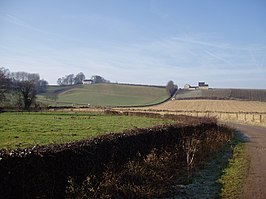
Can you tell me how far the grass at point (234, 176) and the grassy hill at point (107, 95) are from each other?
73011 mm

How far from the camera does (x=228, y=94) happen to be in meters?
96.3

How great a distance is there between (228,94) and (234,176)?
87.8m

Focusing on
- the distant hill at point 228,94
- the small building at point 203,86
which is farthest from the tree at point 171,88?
the small building at point 203,86

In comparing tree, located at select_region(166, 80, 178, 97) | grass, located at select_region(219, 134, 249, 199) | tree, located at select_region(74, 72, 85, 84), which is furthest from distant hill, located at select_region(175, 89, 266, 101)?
grass, located at select_region(219, 134, 249, 199)

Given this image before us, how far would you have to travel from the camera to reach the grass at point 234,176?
9461 millimetres

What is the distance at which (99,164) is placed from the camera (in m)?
9.02

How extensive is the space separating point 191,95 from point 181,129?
81705mm

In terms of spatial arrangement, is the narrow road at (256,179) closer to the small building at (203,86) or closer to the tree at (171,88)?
the tree at (171,88)

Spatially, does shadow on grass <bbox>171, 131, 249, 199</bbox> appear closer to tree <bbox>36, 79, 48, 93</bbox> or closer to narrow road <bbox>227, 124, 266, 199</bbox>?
narrow road <bbox>227, 124, 266, 199</bbox>

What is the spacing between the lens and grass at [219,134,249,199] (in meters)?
9.46

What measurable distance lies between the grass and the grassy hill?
73011 millimetres

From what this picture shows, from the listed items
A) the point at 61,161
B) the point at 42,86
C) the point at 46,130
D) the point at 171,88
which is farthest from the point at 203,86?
the point at 61,161

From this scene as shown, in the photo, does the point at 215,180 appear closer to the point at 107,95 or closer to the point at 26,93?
the point at 26,93

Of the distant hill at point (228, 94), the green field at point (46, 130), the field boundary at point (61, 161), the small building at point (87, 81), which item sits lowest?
Result: the green field at point (46, 130)
